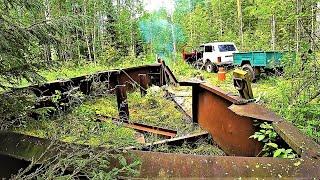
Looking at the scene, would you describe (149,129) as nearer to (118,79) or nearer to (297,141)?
(118,79)

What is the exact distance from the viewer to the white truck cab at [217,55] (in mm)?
20328

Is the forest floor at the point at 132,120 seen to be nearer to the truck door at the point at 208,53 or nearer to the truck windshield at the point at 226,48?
the truck door at the point at 208,53

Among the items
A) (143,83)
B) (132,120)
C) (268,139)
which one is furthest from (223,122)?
(143,83)

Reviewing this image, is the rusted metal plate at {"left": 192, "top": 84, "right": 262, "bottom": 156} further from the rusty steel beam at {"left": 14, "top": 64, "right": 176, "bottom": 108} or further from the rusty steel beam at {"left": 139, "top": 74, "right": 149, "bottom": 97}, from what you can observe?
the rusty steel beam at {"left": 139, "top": 74, "right": 149, "bottom": 97}

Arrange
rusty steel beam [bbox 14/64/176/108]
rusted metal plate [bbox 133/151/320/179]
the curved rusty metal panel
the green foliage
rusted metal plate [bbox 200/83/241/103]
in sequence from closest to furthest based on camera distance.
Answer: rusted metal plate [bbox 133/151/320/179] < the green foliage < the curved rusty metal panel < rusted metal plate [bbox 200/83/241/103] < rusty steel beam [bbox 14/64/176/108]

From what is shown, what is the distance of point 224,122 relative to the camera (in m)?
4.14

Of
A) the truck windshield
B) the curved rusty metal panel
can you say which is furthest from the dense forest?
the truck windshield

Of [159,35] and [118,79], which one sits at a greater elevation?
[159,35]

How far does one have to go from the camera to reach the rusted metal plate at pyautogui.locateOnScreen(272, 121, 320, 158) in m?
2.06

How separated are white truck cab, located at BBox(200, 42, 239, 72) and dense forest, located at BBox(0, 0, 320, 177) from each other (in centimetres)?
171

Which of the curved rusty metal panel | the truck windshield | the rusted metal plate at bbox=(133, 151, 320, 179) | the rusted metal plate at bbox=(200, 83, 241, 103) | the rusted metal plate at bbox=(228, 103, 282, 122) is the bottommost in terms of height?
the curved rusty metal panel

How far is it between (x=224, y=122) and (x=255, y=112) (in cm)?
97

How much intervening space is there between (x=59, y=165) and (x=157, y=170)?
58 cm

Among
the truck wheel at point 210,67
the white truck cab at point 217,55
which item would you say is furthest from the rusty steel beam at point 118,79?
the truck wheel at point 210,67
